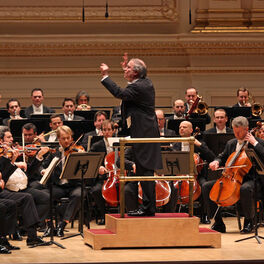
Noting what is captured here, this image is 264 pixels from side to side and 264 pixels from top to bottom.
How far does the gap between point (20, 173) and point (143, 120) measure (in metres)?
1.30

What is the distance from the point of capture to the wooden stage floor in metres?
4.57

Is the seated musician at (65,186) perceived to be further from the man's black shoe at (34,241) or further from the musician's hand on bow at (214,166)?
the musician's hand on bow at (214,166)

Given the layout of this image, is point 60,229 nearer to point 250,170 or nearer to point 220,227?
point 220,227

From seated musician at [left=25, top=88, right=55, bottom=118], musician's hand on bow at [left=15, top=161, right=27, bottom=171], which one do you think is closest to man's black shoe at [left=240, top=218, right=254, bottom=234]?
musician's hand on bow at [left=15, top=161, right=27, bottom=171]

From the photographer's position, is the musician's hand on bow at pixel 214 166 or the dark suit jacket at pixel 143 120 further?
the musician's hand on bow at pixel 214 166

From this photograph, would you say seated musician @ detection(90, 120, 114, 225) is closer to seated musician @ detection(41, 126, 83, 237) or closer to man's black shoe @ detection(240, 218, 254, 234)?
seated musician @ detection(41, 126, 83, 237)

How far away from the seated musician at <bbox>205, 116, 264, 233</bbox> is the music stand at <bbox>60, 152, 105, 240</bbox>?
105 cm

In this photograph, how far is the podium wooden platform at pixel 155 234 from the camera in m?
5.14

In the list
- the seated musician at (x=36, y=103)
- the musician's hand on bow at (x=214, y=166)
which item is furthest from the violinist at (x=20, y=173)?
the seated musician at (x=36, y=103)

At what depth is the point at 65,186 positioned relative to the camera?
652 cm

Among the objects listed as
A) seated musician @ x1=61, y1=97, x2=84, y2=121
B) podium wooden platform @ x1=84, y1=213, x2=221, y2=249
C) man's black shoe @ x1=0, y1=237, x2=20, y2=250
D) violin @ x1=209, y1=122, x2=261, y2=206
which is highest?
seated musician @ x1=61, y1=97, x2=84, y2=121

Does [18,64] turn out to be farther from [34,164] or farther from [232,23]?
[34,164]

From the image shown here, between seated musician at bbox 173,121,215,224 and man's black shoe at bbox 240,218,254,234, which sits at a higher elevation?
seated musician at bbox 173,121,215,224

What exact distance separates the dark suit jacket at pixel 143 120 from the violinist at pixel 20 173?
3.20 ft
